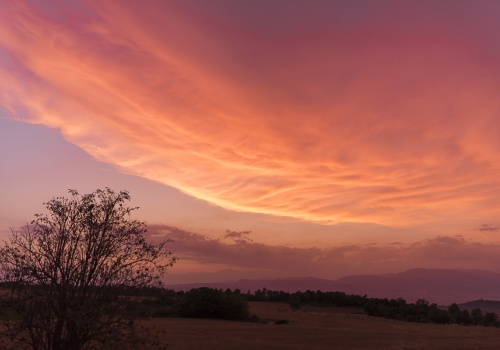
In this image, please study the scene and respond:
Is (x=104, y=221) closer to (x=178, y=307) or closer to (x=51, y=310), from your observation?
(x=51, y=310)

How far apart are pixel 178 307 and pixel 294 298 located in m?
50.3

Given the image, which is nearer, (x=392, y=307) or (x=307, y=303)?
(x=392, y=307)

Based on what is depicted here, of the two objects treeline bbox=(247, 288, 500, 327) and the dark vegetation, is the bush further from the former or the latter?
the dark vegetation

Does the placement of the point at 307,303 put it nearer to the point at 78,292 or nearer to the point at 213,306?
the point at 213,306

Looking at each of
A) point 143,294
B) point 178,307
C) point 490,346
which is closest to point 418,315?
point 178,307

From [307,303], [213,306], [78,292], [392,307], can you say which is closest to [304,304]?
[307,303]

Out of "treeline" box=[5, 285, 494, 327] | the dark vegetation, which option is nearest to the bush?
"treeline" box=[5, 285, 494, 327]

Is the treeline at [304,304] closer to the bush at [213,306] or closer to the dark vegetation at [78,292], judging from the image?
the bush at [213,306]

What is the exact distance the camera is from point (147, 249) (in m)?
16.0

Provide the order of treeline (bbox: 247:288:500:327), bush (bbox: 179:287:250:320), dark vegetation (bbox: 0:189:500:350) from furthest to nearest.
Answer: treeline (bbox: 247:288:500:327) → bush (bbox: 179:287:250:320) → dark vegetation (bbox: 0:189:500:350)

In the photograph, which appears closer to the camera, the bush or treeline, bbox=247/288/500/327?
the bush

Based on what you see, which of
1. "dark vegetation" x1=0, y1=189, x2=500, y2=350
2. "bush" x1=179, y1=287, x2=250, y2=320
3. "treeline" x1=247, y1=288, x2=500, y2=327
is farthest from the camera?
"treeline" x1=247, y1=288, x2=500, y2=327

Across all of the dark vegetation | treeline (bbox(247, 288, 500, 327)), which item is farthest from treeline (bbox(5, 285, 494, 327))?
the dark vegetation

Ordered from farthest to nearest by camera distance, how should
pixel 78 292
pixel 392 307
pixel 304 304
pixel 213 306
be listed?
pixel 304 304
pixel 392 307
pixel 213 306
pixel 78 292
